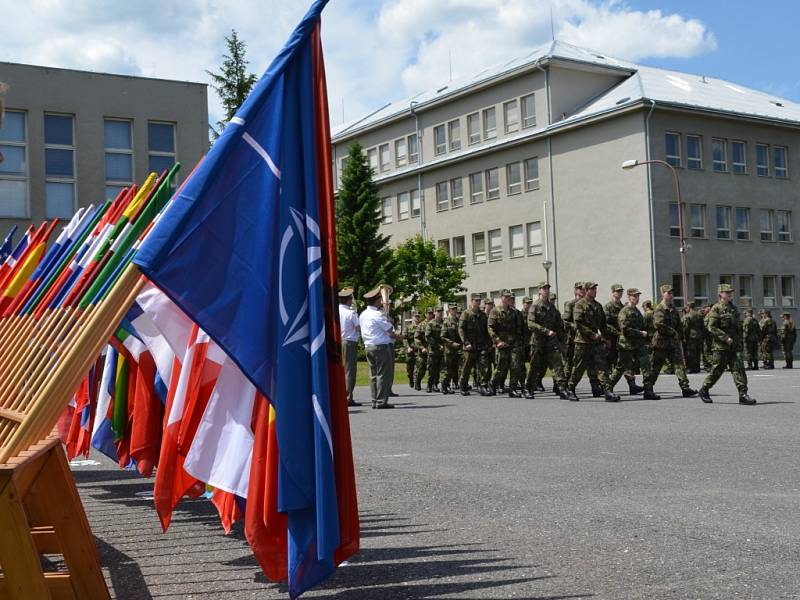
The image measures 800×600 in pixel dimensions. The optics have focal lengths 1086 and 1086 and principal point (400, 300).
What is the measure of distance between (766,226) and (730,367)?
41943 mm

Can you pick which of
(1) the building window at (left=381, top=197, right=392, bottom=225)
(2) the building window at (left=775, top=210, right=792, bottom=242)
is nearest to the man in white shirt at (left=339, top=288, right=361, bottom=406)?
(2) the building window at (left=775, top=210, right=792, bottom=242)

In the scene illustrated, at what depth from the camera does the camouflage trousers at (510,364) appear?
20.4 metres

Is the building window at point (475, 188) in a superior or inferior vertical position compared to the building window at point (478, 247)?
superior

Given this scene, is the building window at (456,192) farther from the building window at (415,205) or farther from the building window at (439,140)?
the building window at (415,205)

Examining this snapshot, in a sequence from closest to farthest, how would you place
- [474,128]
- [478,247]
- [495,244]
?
[495,244] → [474,128] → [478,247]

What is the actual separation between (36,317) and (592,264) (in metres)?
50.3

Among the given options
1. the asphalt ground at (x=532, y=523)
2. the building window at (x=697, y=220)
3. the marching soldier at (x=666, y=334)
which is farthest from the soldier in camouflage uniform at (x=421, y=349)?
the building window at (x=697, y=220)

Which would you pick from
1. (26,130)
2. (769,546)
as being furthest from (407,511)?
(26,130)

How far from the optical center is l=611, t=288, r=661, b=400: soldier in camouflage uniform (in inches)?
756

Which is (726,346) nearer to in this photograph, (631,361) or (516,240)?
(631,361)

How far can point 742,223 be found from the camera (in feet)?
180

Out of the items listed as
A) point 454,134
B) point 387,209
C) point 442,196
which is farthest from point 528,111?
point 387,209

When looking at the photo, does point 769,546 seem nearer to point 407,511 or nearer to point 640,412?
point 407,511

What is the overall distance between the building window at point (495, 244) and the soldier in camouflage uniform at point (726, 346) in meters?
43.1
